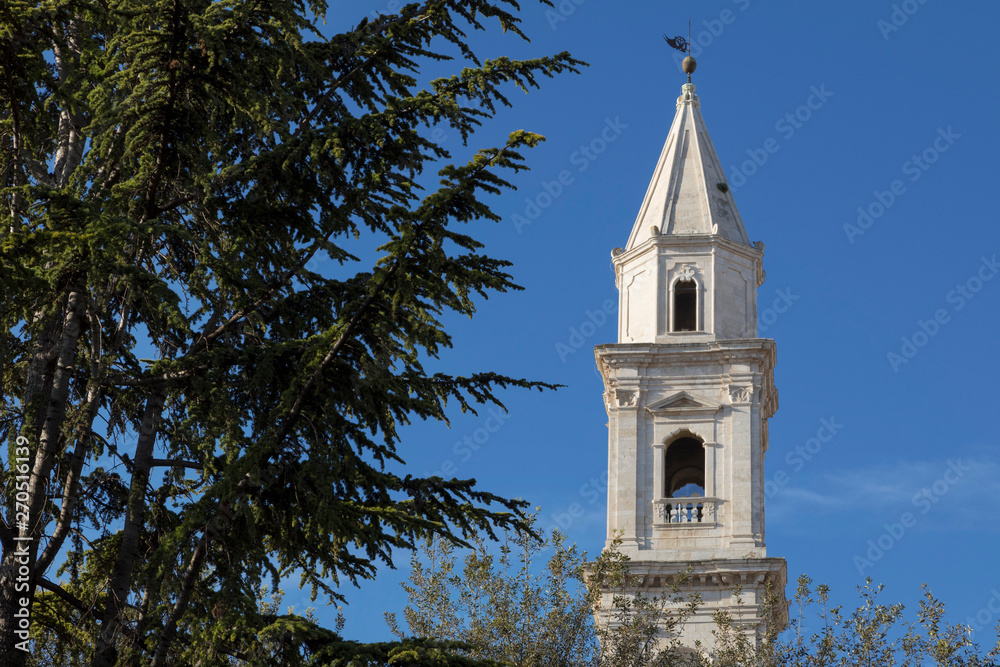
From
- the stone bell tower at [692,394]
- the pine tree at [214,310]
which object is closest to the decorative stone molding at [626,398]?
the stone bell tower at [692,394]

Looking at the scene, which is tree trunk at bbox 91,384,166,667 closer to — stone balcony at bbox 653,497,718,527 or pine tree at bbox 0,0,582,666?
pine tree at bbox 0,0,582,666

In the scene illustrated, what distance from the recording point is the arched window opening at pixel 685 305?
38.2 meters

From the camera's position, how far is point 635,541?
113ft

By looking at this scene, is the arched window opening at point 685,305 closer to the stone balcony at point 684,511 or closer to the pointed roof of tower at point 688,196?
the pointed roof of tower at point 688,196

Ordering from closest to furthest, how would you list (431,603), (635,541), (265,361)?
(265,361)
(431,603)
(635,541)

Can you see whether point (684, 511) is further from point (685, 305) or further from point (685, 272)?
point (685, 272)

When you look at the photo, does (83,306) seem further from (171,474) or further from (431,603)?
(431,603)

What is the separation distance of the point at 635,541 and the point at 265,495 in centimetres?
2193

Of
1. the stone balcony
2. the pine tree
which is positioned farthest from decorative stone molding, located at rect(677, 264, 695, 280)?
the pine tree

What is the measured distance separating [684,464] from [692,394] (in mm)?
2315

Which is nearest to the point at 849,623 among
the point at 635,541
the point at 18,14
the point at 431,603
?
the point at 431,603

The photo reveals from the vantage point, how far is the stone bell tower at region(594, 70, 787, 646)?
111 feet

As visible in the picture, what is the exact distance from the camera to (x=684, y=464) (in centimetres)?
3772

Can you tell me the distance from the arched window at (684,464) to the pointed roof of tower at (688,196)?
219 inches
